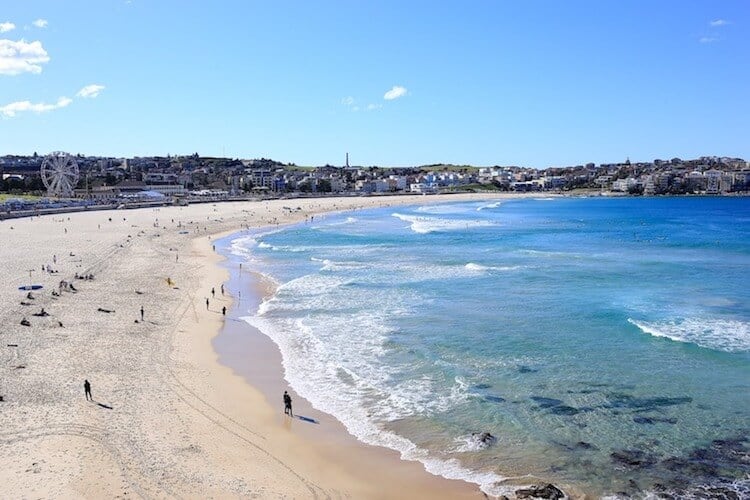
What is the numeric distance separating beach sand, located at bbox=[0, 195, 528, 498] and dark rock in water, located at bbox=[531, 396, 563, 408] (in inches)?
180

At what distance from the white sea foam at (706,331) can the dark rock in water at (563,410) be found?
24.7 ft

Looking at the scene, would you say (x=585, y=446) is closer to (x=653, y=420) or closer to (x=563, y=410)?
(x=563, y=410)

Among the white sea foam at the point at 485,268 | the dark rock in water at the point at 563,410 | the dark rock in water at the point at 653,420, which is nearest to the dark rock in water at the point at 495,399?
the dark rock in water at the point at 563,410

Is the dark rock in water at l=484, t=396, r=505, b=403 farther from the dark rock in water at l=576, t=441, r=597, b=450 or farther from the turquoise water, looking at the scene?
the dark rock in water at l=576, t=441, r=597, b=450

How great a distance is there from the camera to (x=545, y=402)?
53.3 feet

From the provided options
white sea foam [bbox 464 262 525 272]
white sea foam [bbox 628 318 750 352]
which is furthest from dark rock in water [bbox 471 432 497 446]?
white sea foam [bbox 464 262 525 272]

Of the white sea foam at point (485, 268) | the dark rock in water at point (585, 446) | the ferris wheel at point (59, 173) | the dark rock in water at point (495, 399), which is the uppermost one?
the ferris wheel at point (59, 173)

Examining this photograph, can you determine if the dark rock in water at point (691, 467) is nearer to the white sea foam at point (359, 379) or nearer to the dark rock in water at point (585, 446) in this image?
the dark rock in water at point (585, 446)

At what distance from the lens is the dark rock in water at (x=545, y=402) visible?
16031 millimetres

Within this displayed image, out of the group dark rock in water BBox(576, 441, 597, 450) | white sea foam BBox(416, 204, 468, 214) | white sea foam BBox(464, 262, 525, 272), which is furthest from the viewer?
white sea foam BBox(416, 204, 468, 214)

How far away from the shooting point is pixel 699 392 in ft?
55.2

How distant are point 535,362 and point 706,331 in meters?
7.49

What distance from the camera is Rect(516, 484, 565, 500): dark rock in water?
11.5 metres

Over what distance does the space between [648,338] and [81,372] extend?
17983 mm
